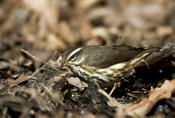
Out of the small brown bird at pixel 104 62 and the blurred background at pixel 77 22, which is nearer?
the small brown bird at pixel 104 62

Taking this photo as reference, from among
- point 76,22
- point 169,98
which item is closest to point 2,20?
point 76,22

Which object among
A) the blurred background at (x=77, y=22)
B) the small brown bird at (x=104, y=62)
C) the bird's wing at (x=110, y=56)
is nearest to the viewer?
the small brown bird at (x=104, y=62)

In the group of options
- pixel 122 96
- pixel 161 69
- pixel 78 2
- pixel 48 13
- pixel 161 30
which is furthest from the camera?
pixel 78 2

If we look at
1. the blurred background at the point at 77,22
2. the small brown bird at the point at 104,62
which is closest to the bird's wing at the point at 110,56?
the small brown bird at the point at 104,62

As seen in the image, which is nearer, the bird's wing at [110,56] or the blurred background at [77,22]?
the bird's wing at [110,56]

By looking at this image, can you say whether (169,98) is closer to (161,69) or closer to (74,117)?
(74,117)

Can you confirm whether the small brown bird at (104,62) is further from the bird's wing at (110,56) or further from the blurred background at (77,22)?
the blurred background at (77,22)

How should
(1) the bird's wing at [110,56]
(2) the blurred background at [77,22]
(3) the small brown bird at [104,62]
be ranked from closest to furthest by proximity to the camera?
(3) the small brown bird at [104,62] → (1) the bird's wing at [110,56] → (2) the blurred background at [77,22]
